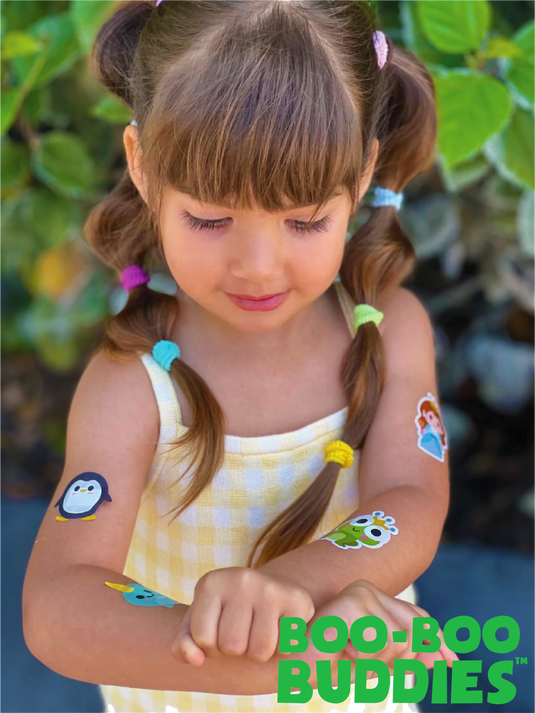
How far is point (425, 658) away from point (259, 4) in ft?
2.34

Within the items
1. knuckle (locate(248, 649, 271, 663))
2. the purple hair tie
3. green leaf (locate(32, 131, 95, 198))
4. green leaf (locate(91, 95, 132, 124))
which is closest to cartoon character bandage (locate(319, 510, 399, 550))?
knuckle (locate(248, 649, 271, 663))

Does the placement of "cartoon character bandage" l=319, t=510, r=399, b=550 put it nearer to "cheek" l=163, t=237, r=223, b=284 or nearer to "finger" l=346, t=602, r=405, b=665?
"finger" l=346, t=602, r=405, b=665

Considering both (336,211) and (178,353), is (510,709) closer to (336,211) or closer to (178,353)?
(178,353)

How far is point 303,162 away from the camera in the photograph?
0.93 metres

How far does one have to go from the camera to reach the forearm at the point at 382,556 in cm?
92

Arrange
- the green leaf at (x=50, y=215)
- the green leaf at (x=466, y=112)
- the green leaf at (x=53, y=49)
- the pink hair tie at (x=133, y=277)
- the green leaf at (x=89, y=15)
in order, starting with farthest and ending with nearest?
1. the green leaf at (x=50, y=215)
2. the green leaf at (x=53, y=49)
3. the green leaf at (x=89, y=15)
4. the green leaf at (x=466, y=112)
5. the pink hair tie at (x=133, y=277)

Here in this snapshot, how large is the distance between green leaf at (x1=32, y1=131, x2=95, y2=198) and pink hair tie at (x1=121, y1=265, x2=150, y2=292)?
595 mm

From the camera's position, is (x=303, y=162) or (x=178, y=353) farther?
(x=178, y=353)

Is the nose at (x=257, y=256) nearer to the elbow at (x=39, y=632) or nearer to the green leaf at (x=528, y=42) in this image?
the elbow at (x=39, y=632)

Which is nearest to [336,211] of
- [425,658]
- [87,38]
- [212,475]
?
[212,475]

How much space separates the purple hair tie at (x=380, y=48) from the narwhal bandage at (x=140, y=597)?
68 cm

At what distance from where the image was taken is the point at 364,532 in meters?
1.00

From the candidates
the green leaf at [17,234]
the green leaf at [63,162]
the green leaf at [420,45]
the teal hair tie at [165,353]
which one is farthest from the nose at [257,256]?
the green leaf at [17,234]

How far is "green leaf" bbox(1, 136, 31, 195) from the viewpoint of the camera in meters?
1.79
